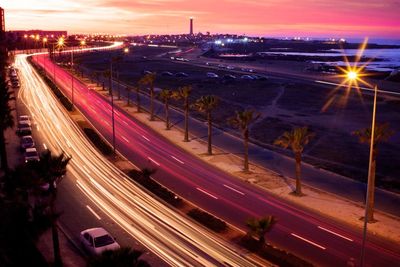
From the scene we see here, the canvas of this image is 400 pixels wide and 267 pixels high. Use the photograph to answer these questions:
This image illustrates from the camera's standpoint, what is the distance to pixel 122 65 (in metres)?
184

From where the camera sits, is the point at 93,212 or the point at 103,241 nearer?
the point at 103,241

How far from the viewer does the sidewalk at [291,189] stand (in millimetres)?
33344

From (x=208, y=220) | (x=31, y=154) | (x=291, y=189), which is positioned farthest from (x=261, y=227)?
(x=31, y=154)

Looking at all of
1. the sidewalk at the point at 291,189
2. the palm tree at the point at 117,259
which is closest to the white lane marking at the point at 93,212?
the sidewalk at the point at 291,189

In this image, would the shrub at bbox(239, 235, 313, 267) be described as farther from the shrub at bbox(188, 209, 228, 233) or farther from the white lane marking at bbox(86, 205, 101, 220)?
the white lane marking at bbox(86, 205, 101, 220)

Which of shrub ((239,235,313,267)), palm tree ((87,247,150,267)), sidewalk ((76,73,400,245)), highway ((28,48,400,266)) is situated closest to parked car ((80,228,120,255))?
shrub ((239,235,313,267))

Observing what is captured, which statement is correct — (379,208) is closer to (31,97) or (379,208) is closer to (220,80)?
(31,97)

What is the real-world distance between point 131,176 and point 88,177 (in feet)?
13.2

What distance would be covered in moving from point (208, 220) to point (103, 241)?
791cm

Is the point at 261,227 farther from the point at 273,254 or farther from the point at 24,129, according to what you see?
Answer: the point at 24,129

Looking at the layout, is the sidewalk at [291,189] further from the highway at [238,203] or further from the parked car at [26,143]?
the parked car at [26,143]

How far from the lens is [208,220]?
31.5m

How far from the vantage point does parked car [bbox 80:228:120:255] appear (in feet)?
86.6

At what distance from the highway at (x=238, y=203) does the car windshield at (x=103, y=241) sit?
32.5ft
